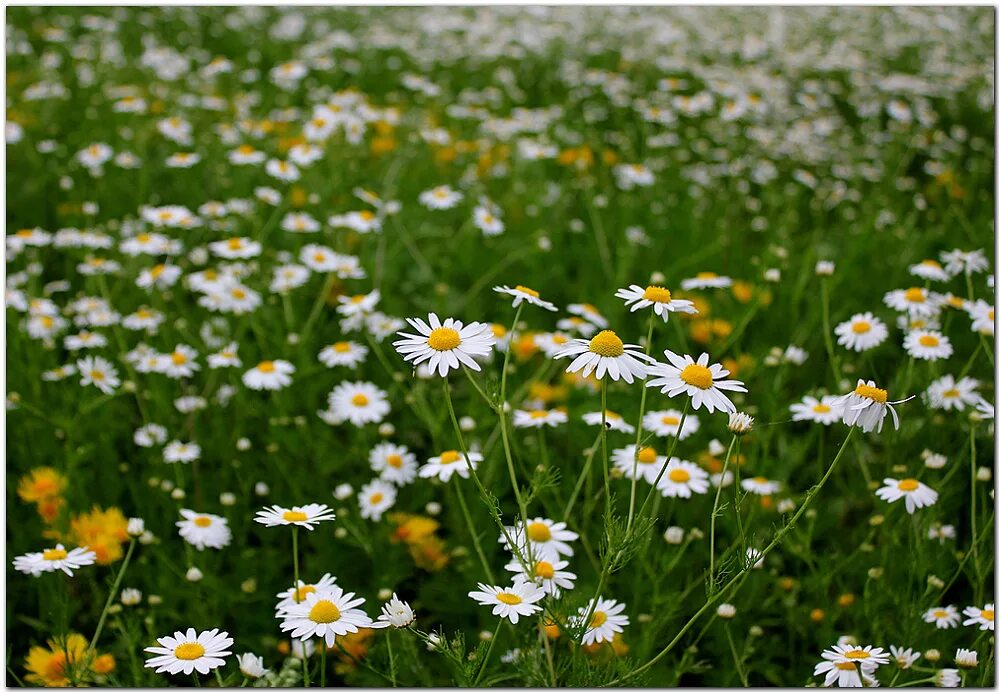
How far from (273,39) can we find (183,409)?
4.22m

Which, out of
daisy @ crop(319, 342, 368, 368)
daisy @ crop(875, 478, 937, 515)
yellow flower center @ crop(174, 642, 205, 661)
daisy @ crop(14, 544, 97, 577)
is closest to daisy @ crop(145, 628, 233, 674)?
yellow flower center @ crop(174, 642, 205, 661)

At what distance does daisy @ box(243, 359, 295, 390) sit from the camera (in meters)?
2.10

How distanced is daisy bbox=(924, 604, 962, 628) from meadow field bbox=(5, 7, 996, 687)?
0.01 m

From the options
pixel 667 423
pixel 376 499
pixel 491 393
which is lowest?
pixel 376 499

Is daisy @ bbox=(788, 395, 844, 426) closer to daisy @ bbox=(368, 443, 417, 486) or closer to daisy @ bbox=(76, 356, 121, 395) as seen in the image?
daisy @ bbox=(368, 443, 417, 486)

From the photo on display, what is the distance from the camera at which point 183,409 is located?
7.16 feet

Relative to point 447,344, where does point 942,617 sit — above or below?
below

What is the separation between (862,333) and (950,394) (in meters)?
0.21

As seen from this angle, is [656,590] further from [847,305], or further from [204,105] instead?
[204,105]

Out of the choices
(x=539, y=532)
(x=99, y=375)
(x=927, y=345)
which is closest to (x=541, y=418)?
(x=539, y=532)

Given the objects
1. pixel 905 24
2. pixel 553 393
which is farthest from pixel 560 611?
pixel 905 24

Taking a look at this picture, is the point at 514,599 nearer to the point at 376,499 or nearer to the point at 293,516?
the point at 293,516

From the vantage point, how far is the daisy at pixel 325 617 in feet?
3.90

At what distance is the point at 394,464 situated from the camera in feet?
6.46
